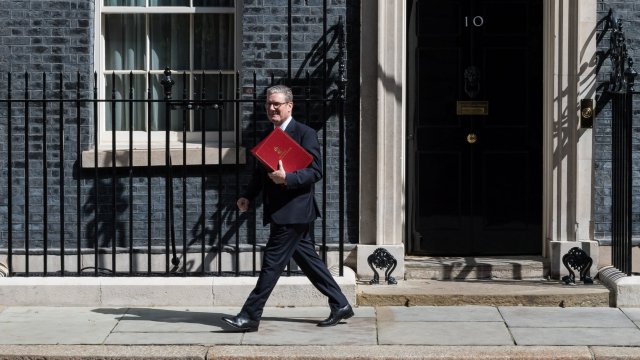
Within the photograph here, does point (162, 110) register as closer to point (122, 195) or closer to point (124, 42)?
point (124, 42)

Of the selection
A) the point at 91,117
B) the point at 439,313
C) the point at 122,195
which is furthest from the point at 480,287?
the point at 91,117

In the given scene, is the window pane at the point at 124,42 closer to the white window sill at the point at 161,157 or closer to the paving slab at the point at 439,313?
the white window sill at the point at 161,157

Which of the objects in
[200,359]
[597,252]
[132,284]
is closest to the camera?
[200,359]

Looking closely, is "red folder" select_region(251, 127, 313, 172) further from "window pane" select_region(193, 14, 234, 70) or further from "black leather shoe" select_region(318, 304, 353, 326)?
"window pane" select_region(193, 14, 234, 70)

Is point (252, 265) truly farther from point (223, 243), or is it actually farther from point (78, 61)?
point (78, 61)

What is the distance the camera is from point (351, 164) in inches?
400

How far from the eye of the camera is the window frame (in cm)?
1033

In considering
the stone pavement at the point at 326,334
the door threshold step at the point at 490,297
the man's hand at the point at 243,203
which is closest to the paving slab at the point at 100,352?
the stone pavement at the point at 326,334

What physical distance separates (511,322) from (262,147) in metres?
2.20

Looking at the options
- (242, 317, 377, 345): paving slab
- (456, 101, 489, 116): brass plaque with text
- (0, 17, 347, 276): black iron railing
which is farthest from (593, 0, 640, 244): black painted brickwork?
(242, 317, 377, 345): paving slab

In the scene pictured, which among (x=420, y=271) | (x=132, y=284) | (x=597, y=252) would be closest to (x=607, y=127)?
(x=597, y=252)

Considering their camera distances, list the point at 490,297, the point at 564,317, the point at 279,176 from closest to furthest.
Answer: the point at 279,176 < the point at 564,317 < the point at 490,297

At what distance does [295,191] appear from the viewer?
27.7 ft

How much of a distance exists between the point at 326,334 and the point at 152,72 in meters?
3.16
